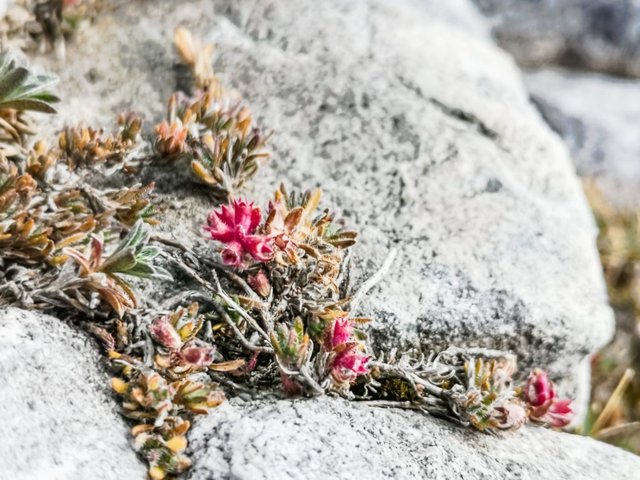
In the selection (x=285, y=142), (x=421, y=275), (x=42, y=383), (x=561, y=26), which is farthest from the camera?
(x=561, y=26)

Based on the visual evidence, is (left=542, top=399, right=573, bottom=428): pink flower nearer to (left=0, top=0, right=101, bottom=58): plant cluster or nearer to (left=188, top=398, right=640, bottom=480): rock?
(left=188, top=398, right=640, bottom=480): rock

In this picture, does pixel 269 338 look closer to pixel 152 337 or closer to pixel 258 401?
pixel 258 401

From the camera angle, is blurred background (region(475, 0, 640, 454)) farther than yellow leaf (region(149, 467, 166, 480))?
Yes

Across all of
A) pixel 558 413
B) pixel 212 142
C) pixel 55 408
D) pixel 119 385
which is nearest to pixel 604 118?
pixel 558 413

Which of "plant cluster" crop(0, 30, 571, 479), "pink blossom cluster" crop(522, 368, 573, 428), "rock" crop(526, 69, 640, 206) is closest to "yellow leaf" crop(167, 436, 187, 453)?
"plant cluster" crop(0, 30, 571, 479)

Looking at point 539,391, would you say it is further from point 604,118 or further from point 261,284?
point 604,118

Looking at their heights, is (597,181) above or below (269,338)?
below

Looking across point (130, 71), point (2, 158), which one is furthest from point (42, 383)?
point (130, 71)
